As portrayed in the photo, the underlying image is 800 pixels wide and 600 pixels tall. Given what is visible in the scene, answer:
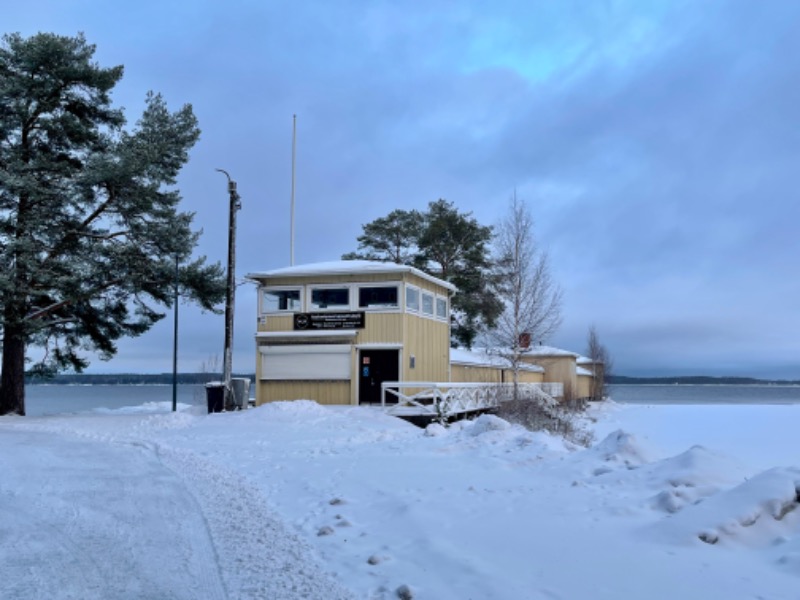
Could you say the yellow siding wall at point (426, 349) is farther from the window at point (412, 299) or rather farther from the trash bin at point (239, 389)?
the trash bin at point (239, 389)

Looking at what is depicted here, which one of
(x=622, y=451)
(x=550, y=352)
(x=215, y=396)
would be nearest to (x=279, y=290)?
(x=215, y=396)

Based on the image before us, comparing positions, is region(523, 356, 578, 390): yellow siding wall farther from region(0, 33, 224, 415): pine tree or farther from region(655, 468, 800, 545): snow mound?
region(655, 468, 800, 545): snow mound

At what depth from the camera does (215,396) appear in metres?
22.3

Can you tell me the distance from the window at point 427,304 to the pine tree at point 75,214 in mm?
7225

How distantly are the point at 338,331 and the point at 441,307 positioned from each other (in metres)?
5.35

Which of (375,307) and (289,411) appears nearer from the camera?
(289,411)

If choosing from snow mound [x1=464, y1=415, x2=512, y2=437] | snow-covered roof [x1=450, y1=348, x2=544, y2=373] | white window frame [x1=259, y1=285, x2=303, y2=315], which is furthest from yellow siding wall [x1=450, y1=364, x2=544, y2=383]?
snow mound [x1=464, y1=415, x2=512, y2=437]

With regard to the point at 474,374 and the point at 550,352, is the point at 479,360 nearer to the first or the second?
the point at 474,374

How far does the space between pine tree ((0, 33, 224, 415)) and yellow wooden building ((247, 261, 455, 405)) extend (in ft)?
8.36

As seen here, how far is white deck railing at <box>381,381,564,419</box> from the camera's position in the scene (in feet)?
65.9

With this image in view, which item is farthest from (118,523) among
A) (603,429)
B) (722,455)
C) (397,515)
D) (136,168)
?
(603,429)

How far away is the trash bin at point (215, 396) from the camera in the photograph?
2216 cm

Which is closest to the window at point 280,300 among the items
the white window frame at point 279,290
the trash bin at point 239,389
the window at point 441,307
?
the white window frame at point 279,290

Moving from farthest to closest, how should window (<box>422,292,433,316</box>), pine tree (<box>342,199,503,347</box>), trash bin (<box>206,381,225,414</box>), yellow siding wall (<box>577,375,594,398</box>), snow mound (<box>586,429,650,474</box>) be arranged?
yellow siding wall (<box>577,375,594,398</box>)
pine tree (<box>342,199,503,347</box>)
window (<box>422,292,433,316</box>)
trash bin (<box>206,381,225,414</box>)
snow mound (<box>586,429,650,474</box>)
